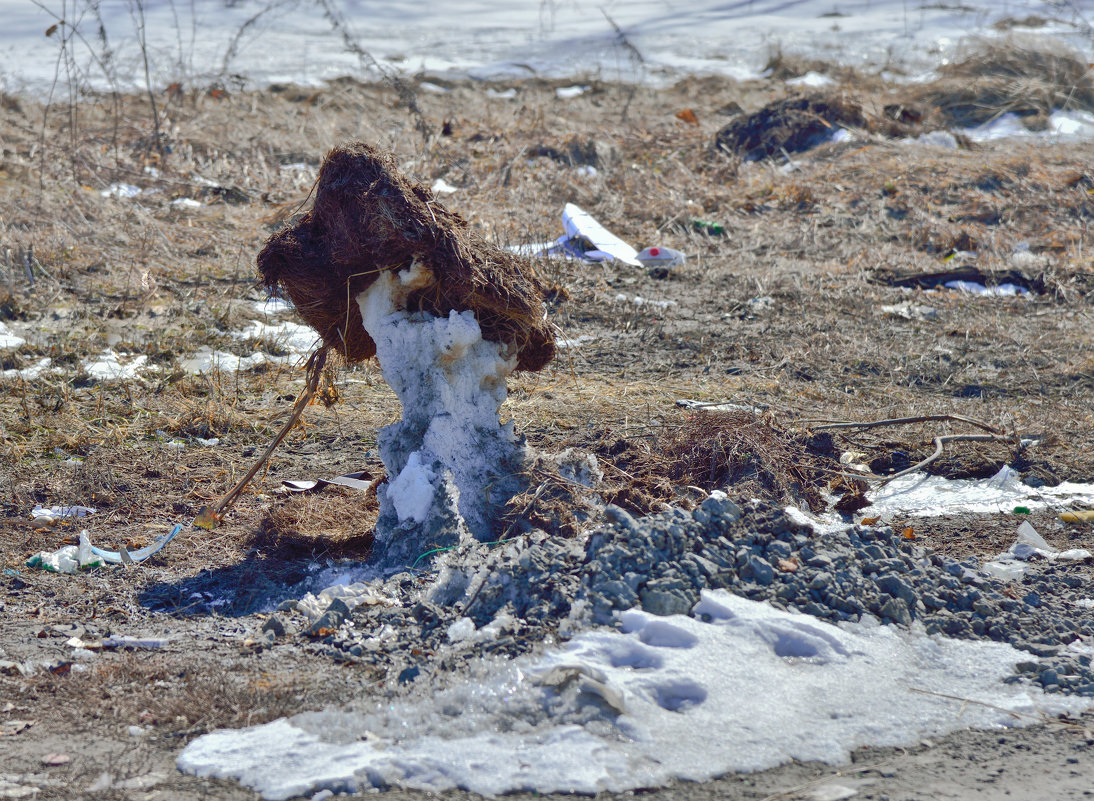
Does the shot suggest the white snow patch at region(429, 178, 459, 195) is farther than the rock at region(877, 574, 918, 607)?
Yes

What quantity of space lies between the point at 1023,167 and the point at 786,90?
5892 mm

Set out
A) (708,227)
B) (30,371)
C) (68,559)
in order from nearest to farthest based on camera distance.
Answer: (68,559), (30,371), (708,227)

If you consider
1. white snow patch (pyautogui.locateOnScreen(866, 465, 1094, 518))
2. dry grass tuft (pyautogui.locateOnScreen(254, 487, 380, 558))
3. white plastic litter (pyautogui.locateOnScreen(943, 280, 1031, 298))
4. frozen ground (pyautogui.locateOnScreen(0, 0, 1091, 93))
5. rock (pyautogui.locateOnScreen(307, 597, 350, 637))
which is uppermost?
frozen ground (pyautogui.locateOnScreen(0, 0, 1091, 93))

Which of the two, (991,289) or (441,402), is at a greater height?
(441,402)

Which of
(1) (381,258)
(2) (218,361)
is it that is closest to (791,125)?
(2) (218,361)

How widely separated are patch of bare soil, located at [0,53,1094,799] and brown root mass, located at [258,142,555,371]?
11.8 inches

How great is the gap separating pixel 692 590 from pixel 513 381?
332 cm

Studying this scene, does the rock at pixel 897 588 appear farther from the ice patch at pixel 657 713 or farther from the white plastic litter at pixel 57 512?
the white plastic litter at pixel 57 512

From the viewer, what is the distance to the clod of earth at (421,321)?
158 inches

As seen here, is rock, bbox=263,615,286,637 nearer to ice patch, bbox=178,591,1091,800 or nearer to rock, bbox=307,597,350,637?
rock, bbox=307,597,350,637

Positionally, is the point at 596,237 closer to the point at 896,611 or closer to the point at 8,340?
the point at 8,340

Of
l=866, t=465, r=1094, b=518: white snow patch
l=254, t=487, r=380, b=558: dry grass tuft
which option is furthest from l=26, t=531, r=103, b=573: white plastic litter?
l=866, t=465, r=1094, b=518: white snow patch

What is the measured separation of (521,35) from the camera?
2280 centimetres

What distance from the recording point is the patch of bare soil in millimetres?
3254
